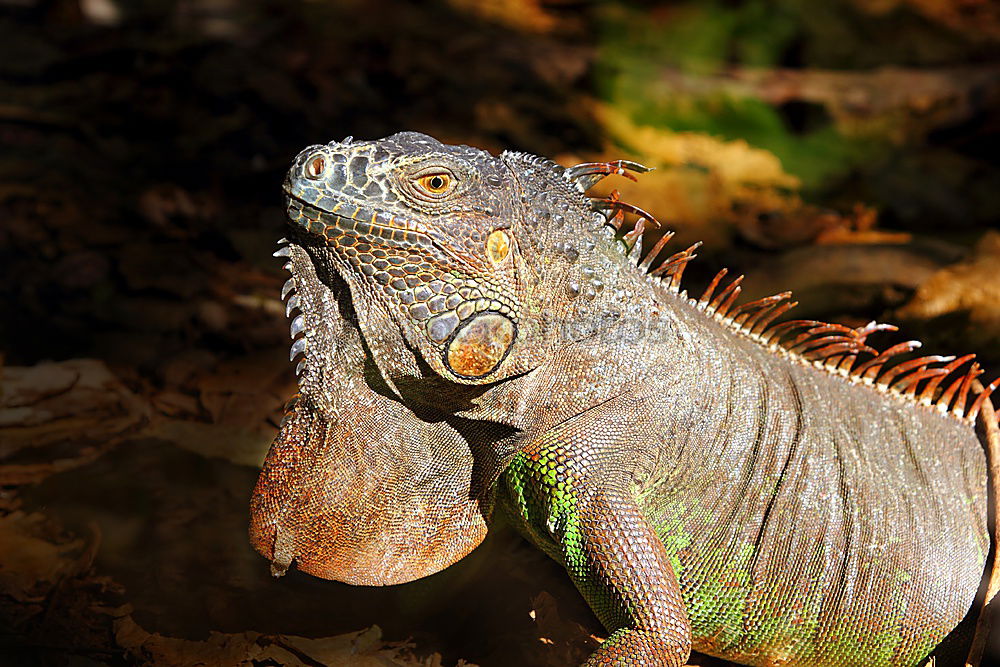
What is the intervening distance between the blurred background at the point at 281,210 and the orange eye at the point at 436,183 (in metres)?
1.74

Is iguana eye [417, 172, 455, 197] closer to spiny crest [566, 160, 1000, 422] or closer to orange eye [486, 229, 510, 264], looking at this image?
orange eye [486, 229, 510, 264]

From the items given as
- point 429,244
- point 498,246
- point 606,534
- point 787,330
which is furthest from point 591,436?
point 787,330

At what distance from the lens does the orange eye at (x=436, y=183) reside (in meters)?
2.70

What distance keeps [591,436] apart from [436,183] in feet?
3.10

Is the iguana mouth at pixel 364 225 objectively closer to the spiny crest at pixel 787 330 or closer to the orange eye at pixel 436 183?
the orange eye at pixel 436 183

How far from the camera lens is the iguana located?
8.86 ft

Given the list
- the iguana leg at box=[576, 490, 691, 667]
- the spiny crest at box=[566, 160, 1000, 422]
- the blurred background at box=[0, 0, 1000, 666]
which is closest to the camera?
the iguana leg at box=[576, 490, 691, 667]

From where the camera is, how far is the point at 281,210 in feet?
13.4

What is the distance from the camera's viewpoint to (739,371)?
312 centimetres

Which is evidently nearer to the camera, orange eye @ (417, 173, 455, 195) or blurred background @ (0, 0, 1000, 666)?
orange eye @ (417, 173, 455, 195)

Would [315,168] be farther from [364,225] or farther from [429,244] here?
[429,244]

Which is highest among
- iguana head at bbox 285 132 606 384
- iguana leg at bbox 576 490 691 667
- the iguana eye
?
the iguana eye

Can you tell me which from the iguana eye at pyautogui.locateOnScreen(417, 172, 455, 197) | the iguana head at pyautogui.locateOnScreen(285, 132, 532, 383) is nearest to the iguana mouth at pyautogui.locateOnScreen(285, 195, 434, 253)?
the iguana head at pyautogui.locateOnScreen(285, 132, 532, 383)

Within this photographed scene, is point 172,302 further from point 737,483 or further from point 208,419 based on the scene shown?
point 737,483
